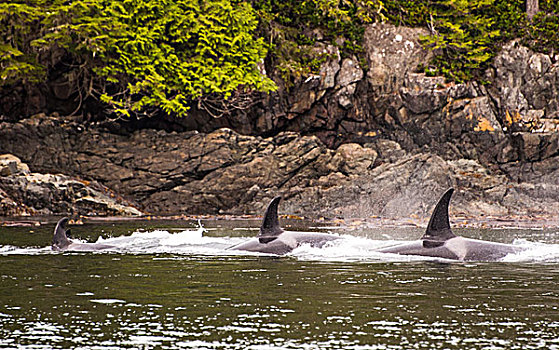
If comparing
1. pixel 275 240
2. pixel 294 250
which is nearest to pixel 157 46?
pixel 275 240

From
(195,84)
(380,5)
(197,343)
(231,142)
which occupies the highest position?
(380,5)

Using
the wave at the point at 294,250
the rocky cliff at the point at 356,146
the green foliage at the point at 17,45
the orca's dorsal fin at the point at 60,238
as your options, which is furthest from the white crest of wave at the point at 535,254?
the green foliage at the point at 17,45

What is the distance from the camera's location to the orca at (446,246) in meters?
14.5

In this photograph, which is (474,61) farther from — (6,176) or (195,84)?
(6,176)

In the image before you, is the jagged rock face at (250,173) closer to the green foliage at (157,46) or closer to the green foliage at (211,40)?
the green foliage at (211,40)

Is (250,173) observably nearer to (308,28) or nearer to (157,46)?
(157,46)

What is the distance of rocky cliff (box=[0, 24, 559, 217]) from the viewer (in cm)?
3188

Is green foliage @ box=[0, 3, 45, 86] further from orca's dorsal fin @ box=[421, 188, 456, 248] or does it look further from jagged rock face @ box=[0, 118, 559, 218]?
orca's dorsal fin @ box=[421, 188, 456, 248]

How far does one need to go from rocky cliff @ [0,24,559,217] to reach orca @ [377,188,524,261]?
15.2m

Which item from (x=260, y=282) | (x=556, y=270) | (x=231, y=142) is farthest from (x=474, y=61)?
(x=260, y=282)

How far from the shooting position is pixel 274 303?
31.3ft

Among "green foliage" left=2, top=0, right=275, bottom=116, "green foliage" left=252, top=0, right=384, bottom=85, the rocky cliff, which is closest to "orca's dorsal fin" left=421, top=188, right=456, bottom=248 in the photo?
the rocky cliff

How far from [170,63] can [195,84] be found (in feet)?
4.39

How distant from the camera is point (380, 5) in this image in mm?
38156
